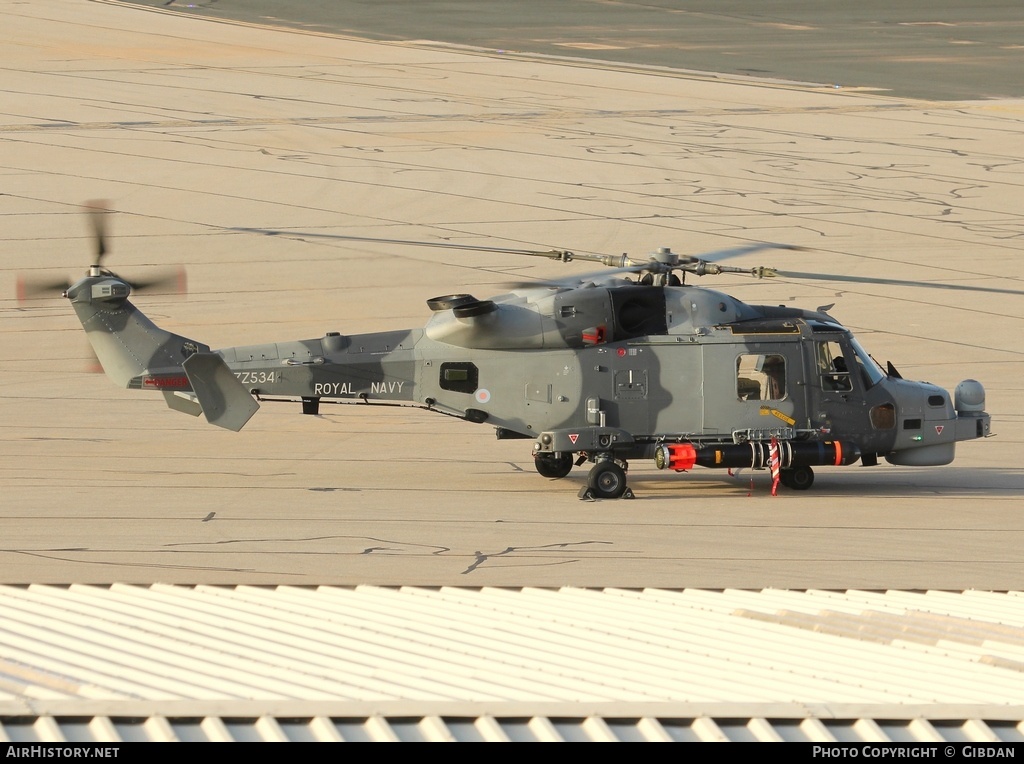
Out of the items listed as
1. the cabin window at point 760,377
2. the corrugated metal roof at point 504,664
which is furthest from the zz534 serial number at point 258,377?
the corrugated metal roof at point 504,664

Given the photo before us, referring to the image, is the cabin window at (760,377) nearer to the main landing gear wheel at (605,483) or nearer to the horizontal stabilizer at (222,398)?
the main landing gear wheel at (605,483)

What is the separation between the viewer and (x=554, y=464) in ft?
67.7

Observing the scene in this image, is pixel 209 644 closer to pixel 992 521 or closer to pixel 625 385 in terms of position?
pixel 625 385

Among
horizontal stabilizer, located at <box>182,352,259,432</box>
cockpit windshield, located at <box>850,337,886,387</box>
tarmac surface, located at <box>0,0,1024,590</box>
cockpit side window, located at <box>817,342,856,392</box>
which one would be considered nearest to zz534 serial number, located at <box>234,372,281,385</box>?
horizontal stabilizer, located at <box>182,352,259,432</box>

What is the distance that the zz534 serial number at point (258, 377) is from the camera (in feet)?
63.3

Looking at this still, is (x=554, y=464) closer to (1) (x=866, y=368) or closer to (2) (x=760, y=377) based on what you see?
(2) (x=760, y=377)

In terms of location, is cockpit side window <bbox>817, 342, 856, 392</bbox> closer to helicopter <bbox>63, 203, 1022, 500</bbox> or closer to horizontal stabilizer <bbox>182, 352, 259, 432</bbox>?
helicopter <bbox>63, 203, 1022, 500</bbox>

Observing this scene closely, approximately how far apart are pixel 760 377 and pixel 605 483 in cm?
242

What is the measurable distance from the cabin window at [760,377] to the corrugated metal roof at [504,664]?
5.97 metres

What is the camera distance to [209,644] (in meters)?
10.4

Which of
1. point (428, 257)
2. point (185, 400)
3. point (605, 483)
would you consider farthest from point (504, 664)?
point (428, 257)

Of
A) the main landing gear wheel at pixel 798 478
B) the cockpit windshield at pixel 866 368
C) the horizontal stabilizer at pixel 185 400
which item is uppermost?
the cockpit windshield at pixel 866 368

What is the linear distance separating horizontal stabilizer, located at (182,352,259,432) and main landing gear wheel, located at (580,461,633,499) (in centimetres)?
423
